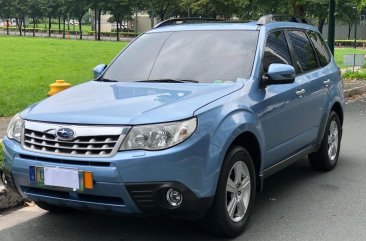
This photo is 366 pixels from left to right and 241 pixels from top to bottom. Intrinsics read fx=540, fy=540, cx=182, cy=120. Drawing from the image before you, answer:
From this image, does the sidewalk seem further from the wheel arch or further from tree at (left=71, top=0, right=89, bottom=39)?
tree at (left=71, top=0, right=89, bottom=39)

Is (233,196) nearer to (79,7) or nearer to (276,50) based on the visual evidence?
(276,50)

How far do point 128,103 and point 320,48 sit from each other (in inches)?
128

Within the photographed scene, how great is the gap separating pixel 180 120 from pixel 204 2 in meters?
44.6

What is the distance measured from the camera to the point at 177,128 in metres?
3.71

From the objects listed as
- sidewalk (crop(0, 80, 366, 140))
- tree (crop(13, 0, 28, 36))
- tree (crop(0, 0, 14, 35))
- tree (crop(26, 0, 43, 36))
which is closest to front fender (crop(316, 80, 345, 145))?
sidewalk (crop(0, 80, 366, 140))

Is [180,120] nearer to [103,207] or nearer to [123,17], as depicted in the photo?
[103,207]

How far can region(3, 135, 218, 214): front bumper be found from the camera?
11.8ft

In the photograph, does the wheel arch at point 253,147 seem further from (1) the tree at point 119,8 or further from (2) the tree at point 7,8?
(2) the tree at point 7,8

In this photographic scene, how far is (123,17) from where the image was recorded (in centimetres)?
6366

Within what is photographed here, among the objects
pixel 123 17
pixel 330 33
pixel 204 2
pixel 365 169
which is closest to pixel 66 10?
pixel 123 17

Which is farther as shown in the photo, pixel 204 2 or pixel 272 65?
pixel 204 2

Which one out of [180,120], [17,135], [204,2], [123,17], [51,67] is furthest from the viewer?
[123,17]

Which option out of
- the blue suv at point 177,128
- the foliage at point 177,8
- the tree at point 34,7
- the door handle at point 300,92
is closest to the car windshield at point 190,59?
the blue suv at point 177,128

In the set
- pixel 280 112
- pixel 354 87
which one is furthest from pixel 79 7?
pixel 280 112
